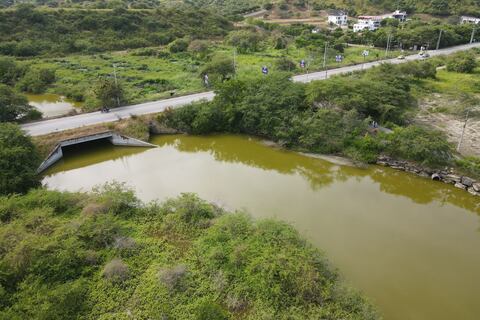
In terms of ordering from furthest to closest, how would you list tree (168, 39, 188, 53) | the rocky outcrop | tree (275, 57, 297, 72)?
tree (168, 39, 188, 53) → tree (275, 57, 297, 72) → the rocky outcrop

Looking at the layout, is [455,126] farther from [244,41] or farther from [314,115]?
[244,41]

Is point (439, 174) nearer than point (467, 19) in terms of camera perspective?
Yes

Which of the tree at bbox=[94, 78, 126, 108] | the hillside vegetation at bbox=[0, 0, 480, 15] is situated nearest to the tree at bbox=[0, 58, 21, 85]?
the tree at bbox=[94, 78, 126, 108]

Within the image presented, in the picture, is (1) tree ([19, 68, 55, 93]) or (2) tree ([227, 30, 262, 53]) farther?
(2) tree ([227, 30, 262, 53])

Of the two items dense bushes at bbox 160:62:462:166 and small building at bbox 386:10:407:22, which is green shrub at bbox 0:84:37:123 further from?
small building at bbox 386:10:407:22

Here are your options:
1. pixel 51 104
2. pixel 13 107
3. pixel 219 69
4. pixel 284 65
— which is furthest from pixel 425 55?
pixel 13 107
